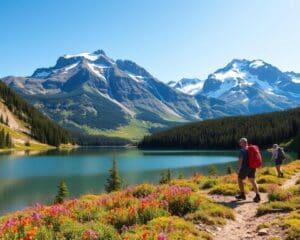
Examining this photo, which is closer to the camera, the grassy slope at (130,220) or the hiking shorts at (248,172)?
the grassy slope at (130,220)

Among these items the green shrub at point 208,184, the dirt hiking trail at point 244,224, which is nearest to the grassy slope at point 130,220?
the dirt hiking trail at point 244,224

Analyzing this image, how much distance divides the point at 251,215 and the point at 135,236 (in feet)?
26.1

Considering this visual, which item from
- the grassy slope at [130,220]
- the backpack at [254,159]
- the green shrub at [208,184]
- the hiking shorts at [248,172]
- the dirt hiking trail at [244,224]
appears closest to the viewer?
the grassy slope at [130,220]

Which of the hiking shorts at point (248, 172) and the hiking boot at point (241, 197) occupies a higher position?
the hiking shorts at point (248, 172)

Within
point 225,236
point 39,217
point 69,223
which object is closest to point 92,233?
point 69,223

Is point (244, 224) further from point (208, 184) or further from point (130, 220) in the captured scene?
point (208, 184)

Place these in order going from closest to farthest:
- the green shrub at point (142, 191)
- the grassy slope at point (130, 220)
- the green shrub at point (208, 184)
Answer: the grassy slope at point (130, 220) → the green shrub at point (142, 191) → the green shrub at point (208, 184)

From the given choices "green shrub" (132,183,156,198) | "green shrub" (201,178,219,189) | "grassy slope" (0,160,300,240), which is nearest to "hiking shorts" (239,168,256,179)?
"grassy slope" (0,160,300,240)

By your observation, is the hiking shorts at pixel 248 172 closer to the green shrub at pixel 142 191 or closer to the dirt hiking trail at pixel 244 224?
the dirt hiking trail at pixel 244 224

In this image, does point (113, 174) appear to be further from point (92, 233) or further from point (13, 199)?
point (92, 233)

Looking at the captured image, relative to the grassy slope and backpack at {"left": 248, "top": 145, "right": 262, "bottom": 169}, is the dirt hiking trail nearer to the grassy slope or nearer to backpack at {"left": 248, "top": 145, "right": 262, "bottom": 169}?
the grassy slope

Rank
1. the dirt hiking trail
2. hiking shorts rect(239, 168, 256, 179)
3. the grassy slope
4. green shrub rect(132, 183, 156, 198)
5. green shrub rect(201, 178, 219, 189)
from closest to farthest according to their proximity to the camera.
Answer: the grassy slope < the dirt hiking trail < hiking shorts rect(239, 168, 256, 179) < green shrub rect(132, 183, 156, 198) < green shrub rect(201, 178, 219, 189)

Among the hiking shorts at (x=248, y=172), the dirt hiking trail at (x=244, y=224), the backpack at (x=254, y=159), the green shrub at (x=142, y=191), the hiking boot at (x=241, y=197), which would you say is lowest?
the dirt hiking trail at (x=244, y=224)

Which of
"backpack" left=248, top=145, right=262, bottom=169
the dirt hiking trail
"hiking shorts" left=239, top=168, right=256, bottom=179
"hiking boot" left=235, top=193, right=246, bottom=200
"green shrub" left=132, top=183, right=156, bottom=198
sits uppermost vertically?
"backpack" left=248, top=145, right=262, bottom=169
